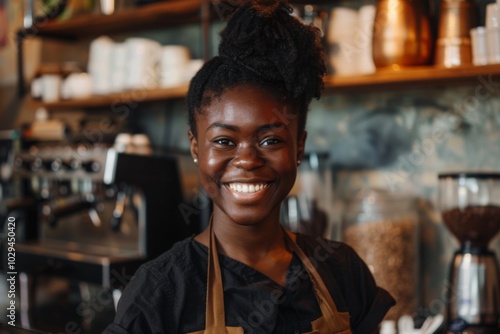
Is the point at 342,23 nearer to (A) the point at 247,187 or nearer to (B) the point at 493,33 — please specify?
(B) the point at 493,33

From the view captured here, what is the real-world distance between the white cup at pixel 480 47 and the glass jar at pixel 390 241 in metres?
0.44

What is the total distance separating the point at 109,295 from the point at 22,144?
32.8 inches

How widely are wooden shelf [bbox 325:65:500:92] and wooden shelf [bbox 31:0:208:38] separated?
21.8 inches

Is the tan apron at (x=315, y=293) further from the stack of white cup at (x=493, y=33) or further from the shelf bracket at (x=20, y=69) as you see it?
the shelf bracket at (x=20, y=69)

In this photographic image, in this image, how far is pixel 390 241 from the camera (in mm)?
1803

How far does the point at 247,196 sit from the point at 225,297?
14 cm

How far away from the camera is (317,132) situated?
215 centimetres

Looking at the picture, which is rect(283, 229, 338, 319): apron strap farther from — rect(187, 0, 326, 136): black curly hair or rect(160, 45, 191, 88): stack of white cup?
rect(160, 45, 191, 88): stack of white cup

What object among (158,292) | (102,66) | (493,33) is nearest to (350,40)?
(493,33)

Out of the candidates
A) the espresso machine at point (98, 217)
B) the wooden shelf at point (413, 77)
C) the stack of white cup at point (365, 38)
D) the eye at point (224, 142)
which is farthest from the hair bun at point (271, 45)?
the espresso machine at point (98, 217)

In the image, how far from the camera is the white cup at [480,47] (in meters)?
1.62

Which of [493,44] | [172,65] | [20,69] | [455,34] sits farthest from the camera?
[20,69]

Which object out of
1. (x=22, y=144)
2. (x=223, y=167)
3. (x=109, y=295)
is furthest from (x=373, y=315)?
(x=22, y=144)

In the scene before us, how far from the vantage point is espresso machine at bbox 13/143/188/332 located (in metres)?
2.02
